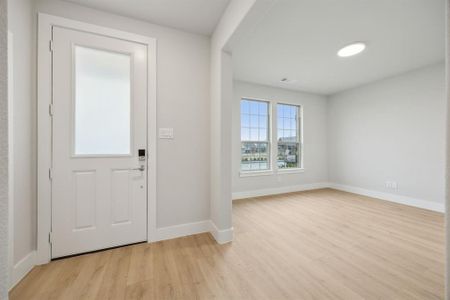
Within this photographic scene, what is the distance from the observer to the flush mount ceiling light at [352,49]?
8.83 ft

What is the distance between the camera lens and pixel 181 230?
2340mm

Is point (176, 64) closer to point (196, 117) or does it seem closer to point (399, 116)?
point (196, 117)

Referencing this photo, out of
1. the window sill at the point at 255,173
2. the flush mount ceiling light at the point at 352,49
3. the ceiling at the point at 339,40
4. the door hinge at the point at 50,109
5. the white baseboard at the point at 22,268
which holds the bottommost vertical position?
the white baseboard at the point at 22,268

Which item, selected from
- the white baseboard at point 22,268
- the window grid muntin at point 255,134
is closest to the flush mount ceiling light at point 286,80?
the window grid muntin at point 255,134

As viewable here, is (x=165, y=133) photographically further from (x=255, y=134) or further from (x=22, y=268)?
(x=255, y=134)

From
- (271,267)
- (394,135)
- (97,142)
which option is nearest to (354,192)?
(394,135)

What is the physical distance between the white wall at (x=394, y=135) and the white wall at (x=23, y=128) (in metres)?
5.30

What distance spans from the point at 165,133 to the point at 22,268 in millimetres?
1770

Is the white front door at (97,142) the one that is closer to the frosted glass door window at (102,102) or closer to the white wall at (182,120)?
the frosted glass door window at (102,102)

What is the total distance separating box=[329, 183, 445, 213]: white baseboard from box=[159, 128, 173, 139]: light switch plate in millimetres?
4602

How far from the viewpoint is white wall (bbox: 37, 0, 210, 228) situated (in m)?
2.26

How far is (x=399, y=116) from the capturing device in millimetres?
3762

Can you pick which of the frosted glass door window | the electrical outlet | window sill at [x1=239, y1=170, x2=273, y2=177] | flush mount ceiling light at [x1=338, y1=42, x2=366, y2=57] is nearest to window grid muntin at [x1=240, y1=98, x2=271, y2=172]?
window sill at [x1=239, y1=170, x2=273, y2=177]

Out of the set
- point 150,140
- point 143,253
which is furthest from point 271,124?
point 143,253
